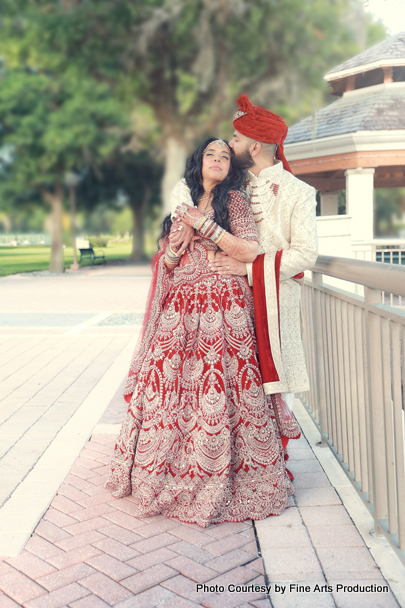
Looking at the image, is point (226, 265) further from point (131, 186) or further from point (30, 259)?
point (30, 259)

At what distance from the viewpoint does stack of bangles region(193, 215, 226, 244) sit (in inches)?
109

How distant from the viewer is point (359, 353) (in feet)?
8.91

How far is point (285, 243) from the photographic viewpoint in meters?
3.05

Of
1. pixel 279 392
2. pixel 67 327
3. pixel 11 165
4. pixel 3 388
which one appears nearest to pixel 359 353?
pixel 279 392

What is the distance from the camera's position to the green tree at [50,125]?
2323cm

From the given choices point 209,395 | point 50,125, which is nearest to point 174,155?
point 50,125

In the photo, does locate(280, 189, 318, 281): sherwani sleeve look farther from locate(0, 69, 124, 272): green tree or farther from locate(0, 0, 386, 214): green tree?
locate(0, 69, 124, 272): green tree

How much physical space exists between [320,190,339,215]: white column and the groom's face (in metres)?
13.2

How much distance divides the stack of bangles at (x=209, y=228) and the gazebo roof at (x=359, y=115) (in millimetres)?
9656

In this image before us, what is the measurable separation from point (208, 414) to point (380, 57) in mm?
12339

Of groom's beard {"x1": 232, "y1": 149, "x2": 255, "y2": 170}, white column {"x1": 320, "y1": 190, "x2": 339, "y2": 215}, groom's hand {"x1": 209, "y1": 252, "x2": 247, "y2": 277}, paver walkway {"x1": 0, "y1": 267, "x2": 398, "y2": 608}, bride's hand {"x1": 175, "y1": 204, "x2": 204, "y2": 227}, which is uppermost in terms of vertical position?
white column {"x1": 320, "y1": 190, "x2": 339, "y2": 215}

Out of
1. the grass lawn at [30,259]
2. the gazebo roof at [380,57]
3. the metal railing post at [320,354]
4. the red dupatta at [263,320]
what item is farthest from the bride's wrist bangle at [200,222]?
the grass lawn at [30,259]

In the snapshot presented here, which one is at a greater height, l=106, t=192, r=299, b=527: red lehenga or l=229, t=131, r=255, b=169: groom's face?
l=229, t=131, r=255, b=169: groom's face

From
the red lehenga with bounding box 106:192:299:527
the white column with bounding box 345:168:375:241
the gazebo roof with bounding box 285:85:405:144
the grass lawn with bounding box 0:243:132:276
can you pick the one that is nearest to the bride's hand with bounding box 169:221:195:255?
the red lehenga with bounding box 106:192:299:527
